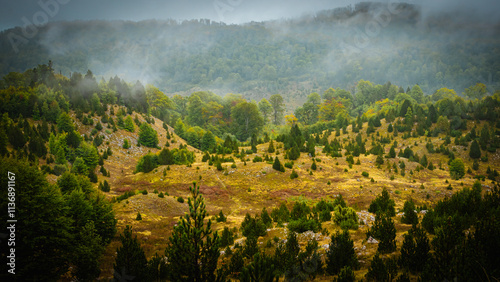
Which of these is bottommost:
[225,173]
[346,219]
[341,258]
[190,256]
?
[341,258]

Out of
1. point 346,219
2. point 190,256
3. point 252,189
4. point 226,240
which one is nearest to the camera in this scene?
point 190,256

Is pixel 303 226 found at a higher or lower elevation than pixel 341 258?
higher

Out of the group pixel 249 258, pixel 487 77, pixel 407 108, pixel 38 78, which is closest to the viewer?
pixel 249 258

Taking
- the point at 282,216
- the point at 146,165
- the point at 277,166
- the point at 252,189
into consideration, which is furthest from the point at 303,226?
the point at 146,165

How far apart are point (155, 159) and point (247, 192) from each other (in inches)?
496

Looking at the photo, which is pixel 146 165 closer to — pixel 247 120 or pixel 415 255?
pixel 415 255

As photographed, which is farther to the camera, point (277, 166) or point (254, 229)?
point (277, 166)

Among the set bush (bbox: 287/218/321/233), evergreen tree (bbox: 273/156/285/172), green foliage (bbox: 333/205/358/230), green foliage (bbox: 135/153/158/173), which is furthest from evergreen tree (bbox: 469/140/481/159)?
green foliage (bbox: 135/153/158/173)

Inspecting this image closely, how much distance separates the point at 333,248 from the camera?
6980 millimetres

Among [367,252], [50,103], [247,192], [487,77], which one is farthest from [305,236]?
[487,77]

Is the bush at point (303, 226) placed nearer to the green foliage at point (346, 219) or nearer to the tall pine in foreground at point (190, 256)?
the green foliage at point (346, 219)

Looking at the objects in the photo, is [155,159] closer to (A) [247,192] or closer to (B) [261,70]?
(A) [247,192]

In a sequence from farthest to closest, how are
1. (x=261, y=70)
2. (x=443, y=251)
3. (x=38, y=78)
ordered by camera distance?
(x=261, y=70)
(x=38, y=78)
(x=443, y=251)

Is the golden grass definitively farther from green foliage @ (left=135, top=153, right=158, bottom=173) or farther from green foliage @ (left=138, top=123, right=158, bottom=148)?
green foliage @ (left=138, top=123, right=158, bottom=148)
